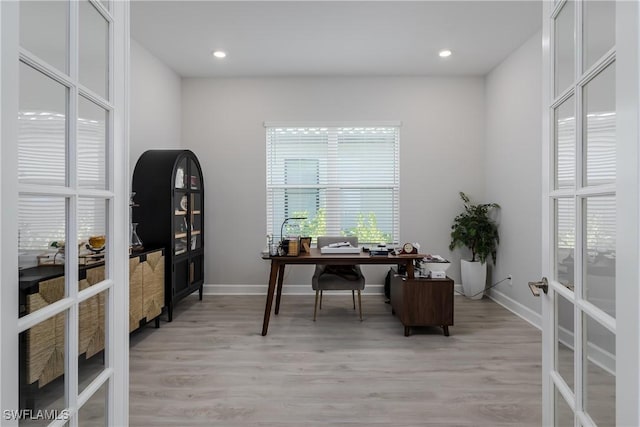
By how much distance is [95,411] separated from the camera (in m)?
1.07

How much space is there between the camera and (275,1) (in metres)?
2.84

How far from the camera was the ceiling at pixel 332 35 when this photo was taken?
9.61ft

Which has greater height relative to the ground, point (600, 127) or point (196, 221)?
point (600, 127)

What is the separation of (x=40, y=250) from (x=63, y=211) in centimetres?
12

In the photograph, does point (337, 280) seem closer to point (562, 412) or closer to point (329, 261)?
point (329, 261)

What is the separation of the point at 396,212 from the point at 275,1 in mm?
2782

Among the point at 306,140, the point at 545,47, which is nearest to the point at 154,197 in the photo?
the point at 306,140

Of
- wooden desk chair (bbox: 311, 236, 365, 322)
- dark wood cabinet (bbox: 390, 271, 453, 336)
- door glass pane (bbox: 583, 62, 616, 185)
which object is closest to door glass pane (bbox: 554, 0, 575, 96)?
door glass pane (bbox: 583, 62, 616, 185)

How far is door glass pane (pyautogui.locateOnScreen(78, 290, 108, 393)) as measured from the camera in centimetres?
98

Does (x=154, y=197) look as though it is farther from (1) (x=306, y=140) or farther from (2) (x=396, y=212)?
(2) (x=396, y=212)

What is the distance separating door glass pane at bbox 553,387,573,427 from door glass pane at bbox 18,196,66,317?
1.51 meters

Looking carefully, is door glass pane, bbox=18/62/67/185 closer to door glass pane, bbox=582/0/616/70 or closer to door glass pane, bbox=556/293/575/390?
door glass pane, bbox=582/0/616/70

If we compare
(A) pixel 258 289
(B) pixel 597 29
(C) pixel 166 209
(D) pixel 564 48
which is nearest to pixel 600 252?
(B) pixel 597 29

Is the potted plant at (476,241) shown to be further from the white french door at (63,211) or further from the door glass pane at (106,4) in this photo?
the door glass pane at (106,4)
